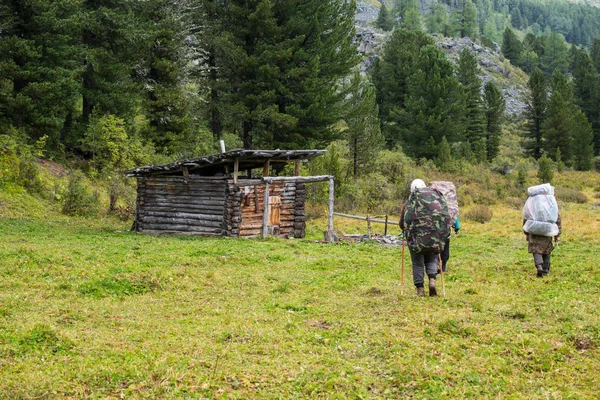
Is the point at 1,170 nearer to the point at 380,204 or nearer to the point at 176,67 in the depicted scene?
the point at 176,67

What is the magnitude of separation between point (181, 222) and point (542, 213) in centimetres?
1351

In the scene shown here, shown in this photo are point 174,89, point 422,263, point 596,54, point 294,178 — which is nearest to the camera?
point 422,263

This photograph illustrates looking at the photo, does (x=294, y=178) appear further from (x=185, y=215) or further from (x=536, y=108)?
(x=536, y=108)

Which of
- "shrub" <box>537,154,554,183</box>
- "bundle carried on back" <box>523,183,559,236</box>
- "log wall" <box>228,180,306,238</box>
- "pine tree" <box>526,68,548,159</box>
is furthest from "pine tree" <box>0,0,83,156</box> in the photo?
"pine tree" <box>526,68,548,159</box>

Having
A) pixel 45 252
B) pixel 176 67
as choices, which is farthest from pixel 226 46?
pixel 45 252

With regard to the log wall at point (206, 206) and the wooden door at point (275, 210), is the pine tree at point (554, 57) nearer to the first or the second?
the wooden door at point (275, 210)

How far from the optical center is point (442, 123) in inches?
1778

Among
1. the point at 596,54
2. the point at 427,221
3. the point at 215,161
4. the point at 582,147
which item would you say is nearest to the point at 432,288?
the point at 427,221

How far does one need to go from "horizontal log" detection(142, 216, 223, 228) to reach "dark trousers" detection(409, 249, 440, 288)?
11589 mm

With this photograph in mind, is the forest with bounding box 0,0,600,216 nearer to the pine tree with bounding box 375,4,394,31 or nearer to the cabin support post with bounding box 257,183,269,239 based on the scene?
the cabin support post with bounding box 257,183,269,239

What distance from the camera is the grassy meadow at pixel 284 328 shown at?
5234 millimetres

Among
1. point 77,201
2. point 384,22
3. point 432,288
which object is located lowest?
point 432,288

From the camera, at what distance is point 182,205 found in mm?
20141

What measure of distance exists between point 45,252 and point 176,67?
73.4ft
